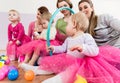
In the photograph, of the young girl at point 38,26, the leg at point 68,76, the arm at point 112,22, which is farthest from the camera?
the young girl at point 38,26

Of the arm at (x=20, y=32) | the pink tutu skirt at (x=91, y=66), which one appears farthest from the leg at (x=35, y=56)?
the arm at (x=20, y=32)

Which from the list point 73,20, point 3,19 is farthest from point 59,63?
point 3,19

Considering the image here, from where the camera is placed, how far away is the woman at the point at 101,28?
0.95 m

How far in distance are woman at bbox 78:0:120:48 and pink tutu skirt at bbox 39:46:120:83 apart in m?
0.17

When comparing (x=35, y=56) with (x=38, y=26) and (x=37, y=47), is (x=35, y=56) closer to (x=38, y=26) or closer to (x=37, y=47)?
(x=37, y=47)

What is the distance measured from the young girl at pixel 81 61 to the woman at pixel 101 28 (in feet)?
0.57

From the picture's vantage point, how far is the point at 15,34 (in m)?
1.10

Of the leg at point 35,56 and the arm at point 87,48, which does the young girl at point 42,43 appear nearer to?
the leg at point 35,56

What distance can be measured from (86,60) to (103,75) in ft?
0.29

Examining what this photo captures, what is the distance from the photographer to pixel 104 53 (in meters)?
0.78

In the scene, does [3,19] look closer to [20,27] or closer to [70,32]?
[20,27]

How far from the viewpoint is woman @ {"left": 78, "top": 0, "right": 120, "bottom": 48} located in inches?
37.5

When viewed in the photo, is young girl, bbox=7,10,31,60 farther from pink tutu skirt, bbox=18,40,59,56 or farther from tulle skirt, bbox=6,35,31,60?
pink tutu skirt, bbox=18,40,59,56

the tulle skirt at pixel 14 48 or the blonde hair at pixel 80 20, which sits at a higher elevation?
the blonde hair at pixel 80 20
